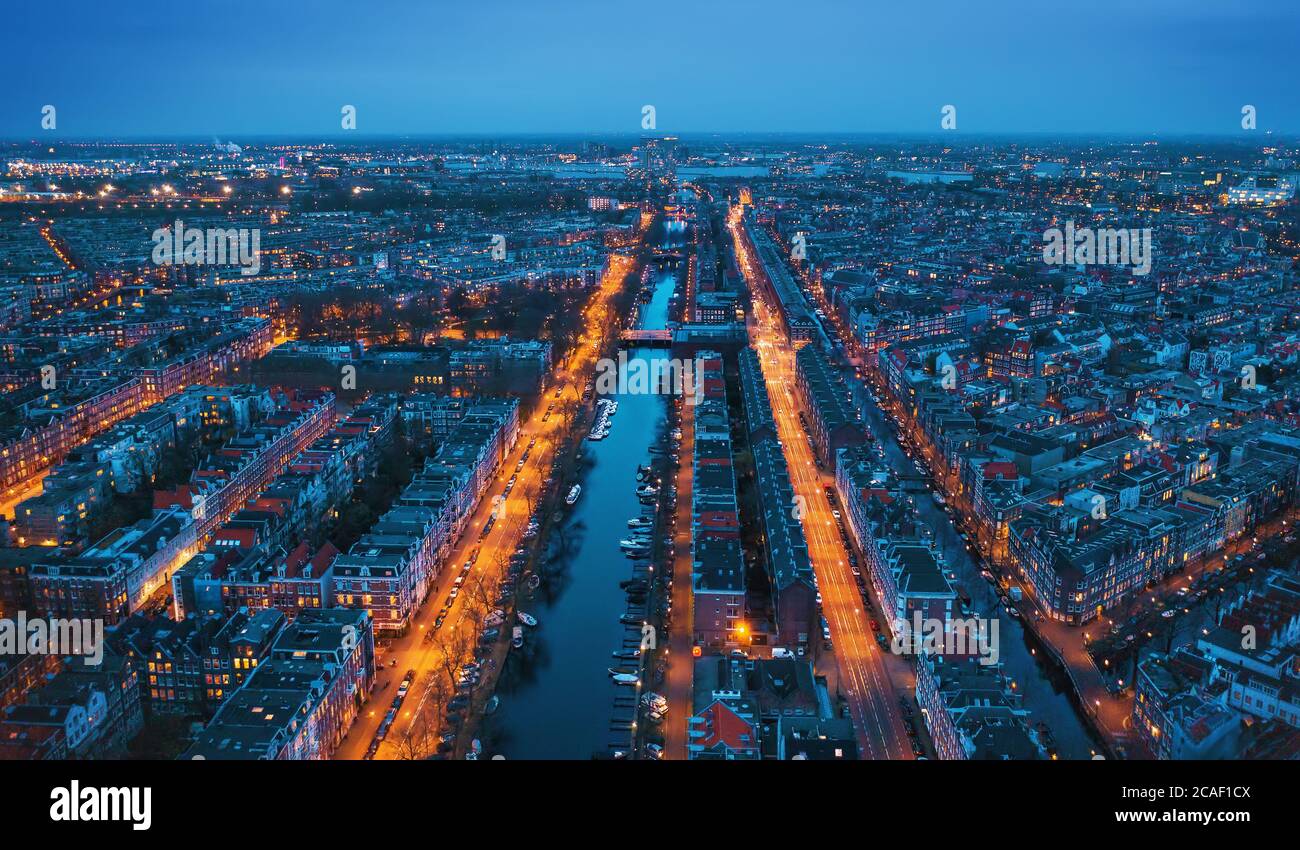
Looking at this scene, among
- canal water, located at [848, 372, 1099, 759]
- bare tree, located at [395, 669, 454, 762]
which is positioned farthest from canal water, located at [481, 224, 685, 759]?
canal water, located at [848, 372, 1099, 759]

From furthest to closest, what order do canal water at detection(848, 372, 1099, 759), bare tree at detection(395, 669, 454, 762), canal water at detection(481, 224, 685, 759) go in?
1. canal water at detection(481, 224, 685, 759)
2. canal water at detection(848, 372, 1099, 759)
3. bare tree at detection(395, 669, 454, 762)

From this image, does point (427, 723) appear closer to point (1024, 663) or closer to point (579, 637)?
point (579, 637)

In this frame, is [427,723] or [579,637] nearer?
[427,723]

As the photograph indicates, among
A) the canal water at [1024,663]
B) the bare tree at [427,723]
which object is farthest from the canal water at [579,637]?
the canal water at [1024,663]

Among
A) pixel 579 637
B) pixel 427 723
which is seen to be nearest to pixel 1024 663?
pixel 579 637

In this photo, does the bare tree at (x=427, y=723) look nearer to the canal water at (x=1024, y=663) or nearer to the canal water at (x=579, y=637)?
the canal water at (x=579, y=637)

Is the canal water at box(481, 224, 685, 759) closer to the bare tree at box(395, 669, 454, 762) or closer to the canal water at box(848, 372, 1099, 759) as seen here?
the bare tree at box(395, 669, 454, 762)

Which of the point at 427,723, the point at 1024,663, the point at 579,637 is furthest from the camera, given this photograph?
the point at 579,637
